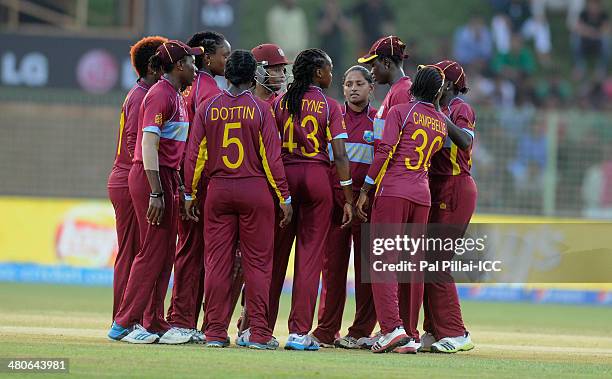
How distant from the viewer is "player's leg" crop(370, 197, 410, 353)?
10703 millimetres

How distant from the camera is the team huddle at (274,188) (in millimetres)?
10617

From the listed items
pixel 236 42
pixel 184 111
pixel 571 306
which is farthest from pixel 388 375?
pixel 236 42

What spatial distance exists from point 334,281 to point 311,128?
151 centimetres

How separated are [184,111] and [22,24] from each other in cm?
1029

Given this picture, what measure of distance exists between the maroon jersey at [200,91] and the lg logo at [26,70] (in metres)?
9.21

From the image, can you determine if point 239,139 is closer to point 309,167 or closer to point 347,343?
point 309,167

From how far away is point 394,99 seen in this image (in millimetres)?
11219

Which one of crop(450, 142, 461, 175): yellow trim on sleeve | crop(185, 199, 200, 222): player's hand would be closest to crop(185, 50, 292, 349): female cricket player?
crop(185, 199, 200, 222): player's hand

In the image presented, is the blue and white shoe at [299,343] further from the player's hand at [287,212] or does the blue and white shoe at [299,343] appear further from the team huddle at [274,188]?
the player's hand at [287,212]

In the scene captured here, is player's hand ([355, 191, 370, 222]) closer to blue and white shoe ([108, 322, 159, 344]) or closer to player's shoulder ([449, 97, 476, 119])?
player's shoulder ([449, 97, 476, 119])

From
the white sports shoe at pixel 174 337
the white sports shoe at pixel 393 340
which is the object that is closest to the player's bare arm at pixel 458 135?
the white sports shoe at pixel 393 340

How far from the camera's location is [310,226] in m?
11.0

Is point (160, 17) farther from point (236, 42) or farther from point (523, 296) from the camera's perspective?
point (523, 296)


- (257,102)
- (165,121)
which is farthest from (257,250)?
(165,121)
